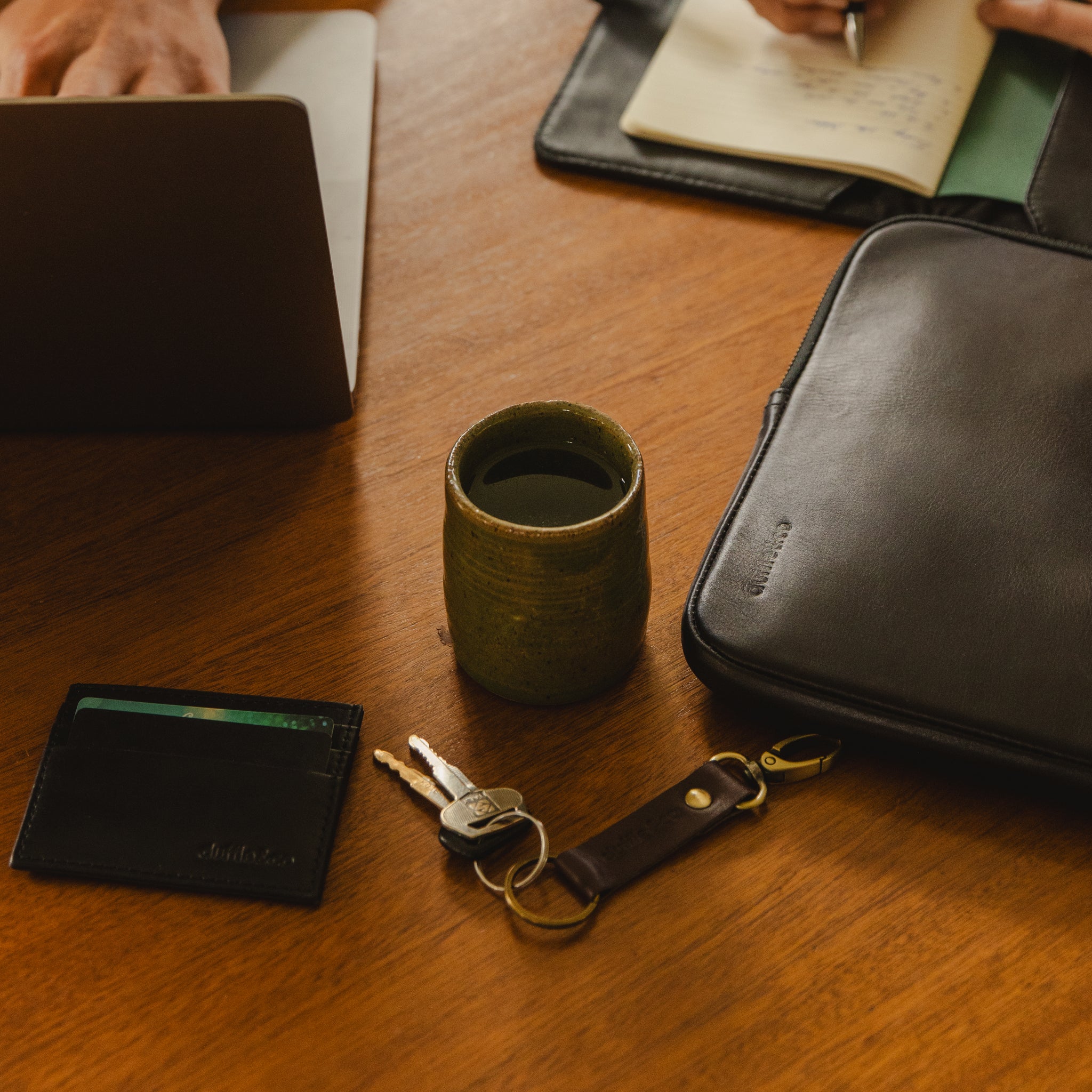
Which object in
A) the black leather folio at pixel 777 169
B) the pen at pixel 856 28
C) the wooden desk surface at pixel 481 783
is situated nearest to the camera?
the wooden desk surface at pixel 481 783

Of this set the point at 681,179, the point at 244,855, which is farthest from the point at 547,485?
the point at 681,179

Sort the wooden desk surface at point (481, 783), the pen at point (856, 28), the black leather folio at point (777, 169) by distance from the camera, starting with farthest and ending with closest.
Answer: the pen at point (856, 28)
the black leather folio at point (777, 169)
the wooden desk surface at point (481, 783)

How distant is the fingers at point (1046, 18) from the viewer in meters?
0.94

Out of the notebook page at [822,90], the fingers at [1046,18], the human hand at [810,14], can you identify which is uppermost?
the fingers at [1046,18]

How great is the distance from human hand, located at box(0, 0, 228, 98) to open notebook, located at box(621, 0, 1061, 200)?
379mm

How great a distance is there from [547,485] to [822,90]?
22.9 inches

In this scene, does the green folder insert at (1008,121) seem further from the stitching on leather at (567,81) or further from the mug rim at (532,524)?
the mug rim at (532,524)

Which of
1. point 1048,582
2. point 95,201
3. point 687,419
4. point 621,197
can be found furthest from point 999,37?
point 95,201

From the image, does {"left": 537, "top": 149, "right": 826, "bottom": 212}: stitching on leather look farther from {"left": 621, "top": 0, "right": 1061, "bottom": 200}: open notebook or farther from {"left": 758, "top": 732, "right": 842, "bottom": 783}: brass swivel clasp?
{"left": 758, "top": 732, "right": 842, "bottom": 783}: brass swivel clasp

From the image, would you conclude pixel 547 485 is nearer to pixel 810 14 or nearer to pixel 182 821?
pixel 182 821

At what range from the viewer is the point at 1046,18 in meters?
0.95

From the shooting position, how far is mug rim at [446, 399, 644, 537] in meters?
0.50

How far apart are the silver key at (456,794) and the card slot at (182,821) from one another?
37 mm

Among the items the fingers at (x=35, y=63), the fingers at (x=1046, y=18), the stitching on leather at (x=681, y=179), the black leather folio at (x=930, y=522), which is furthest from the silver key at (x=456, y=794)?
the fingers at (x=1046, y=18)
